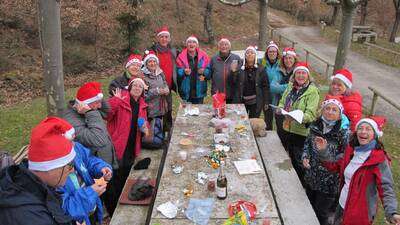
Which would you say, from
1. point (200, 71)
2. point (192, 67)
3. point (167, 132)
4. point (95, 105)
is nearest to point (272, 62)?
point (200, 71)

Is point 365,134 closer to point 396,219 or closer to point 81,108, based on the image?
point 396,219

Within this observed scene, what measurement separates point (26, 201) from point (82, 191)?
2.85ft

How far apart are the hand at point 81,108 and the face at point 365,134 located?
3.26 meters

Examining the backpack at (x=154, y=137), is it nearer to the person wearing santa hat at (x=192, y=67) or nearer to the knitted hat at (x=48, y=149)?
the person wearing santa hat at (x=192, y=67)

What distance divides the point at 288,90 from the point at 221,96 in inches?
48.0

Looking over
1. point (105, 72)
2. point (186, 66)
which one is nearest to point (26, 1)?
point (105, 72)

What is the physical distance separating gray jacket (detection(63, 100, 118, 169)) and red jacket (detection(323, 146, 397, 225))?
9.86ft

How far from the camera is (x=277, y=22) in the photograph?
3534 centimetres

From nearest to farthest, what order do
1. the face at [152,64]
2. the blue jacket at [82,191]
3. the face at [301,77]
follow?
the blue jacket at [82,191] → the face at [301,77] → the face at [152,64]

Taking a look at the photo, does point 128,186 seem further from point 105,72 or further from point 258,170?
point 105,72

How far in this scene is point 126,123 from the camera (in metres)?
5.38

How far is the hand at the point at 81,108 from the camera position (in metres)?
4.50

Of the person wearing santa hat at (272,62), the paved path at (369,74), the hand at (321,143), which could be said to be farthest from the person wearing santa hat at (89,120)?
the paved path at (369,74)

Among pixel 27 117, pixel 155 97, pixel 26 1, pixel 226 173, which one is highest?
pixel 26 1
